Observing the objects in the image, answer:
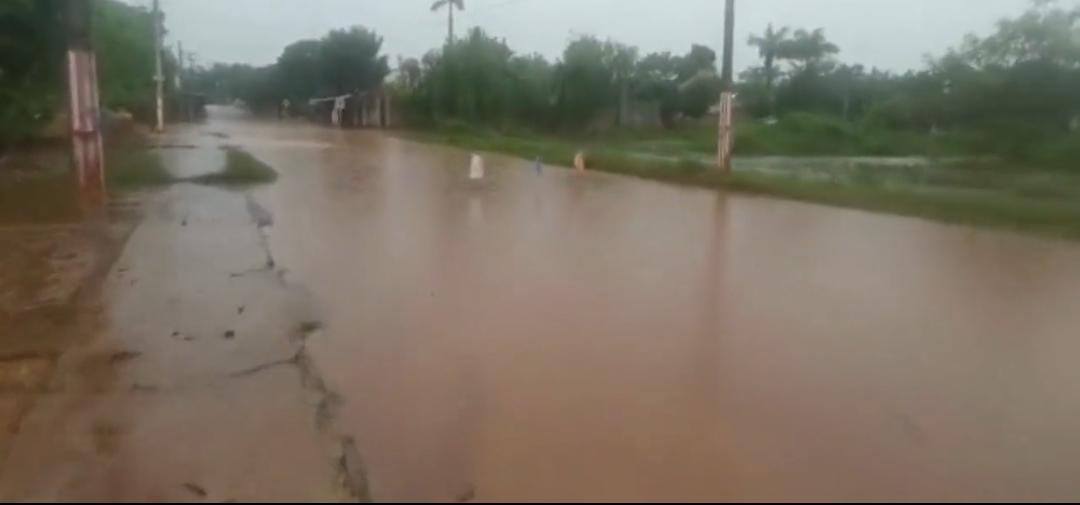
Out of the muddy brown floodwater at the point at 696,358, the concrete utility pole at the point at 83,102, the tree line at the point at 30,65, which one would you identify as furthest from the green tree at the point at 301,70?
the muddy brown floodwater at the point at 696,358

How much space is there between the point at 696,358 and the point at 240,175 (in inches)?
652

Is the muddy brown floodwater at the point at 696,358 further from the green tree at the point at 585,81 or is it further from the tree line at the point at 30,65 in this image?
the green tree at the point at 585,81

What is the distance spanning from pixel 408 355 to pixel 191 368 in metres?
1.27

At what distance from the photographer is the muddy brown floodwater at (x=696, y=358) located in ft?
15.6

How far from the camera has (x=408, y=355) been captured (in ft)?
22.3

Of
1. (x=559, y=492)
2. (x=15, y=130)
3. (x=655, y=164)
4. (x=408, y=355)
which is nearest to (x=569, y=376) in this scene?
(x=408, y=355)

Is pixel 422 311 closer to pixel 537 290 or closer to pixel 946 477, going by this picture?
pixel 537 290

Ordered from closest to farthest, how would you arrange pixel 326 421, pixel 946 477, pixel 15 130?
1. pixel 946 477
2. pixel 326 421
3. pixel 15 130

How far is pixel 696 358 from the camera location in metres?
6.82

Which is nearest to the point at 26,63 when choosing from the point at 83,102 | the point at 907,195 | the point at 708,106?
the point at 83,102

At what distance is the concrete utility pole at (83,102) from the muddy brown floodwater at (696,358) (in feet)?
14.0

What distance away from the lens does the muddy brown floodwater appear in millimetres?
4750

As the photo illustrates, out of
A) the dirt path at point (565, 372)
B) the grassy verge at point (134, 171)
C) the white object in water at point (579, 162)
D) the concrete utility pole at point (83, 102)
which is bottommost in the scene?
the white object in water at point (579, 162)

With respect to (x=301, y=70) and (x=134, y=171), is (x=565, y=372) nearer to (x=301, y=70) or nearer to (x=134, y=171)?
(x=134, y=171)
